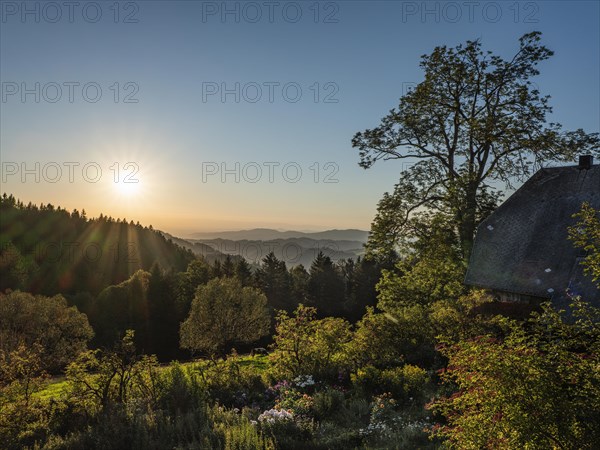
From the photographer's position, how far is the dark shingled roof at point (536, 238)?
18.4 meters

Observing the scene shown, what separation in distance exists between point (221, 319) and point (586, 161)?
3117 cm

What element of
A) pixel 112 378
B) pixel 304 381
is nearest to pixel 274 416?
pixel 304 381

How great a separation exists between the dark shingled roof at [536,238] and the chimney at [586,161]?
0.16 m

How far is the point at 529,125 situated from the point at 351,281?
4796cm

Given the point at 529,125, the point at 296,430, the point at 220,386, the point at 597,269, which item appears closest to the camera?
the point at 597,269

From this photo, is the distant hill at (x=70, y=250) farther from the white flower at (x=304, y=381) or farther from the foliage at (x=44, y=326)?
the white flower at (x=304, y=381)

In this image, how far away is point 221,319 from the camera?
40188 millimetres

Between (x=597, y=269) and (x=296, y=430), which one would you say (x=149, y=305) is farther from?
(x=597, y=269)

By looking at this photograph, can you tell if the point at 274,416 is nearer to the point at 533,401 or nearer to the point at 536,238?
the point at 533,401

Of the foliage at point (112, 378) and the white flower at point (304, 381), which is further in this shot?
the white flower at point (304, 381)

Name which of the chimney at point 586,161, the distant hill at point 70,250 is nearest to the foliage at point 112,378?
the chimney at point 586,161

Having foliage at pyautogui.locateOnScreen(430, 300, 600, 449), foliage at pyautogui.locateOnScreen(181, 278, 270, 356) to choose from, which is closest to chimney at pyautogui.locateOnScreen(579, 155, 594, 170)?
foliage at pyautogui.locateOnScreen(430, 300, 600, 449)

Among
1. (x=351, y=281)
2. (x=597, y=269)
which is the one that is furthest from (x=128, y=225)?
(x=597, y=269)

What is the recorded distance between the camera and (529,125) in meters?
21.0
